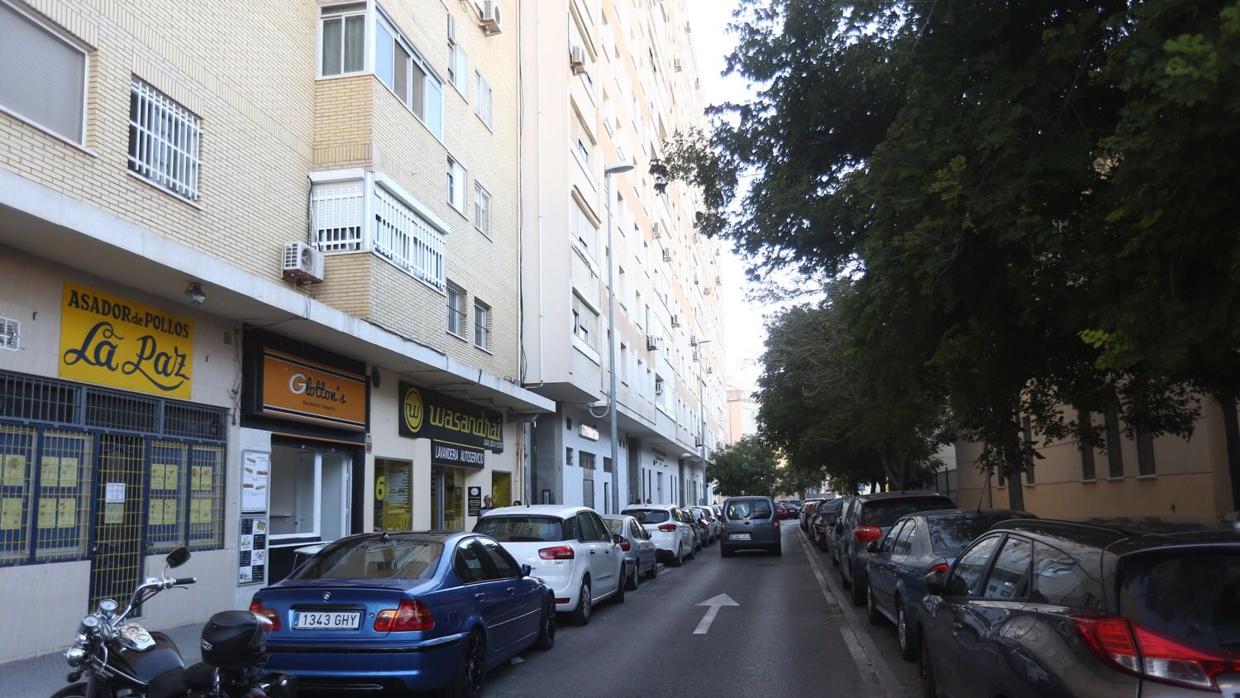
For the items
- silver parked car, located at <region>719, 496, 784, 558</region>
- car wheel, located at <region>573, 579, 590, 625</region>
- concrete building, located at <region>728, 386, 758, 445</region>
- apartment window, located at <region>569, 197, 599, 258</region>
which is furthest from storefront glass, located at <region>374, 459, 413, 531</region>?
concrete building, located at <region>728, 386, 758, 445</region>

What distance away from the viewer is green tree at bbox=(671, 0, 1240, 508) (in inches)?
246

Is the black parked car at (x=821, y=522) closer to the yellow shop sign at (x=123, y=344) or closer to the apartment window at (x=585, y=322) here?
the apartment window at (x=585, y=322)

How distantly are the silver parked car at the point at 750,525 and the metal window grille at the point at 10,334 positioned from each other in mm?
20369

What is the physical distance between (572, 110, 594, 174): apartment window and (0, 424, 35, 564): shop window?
1921 centimetres

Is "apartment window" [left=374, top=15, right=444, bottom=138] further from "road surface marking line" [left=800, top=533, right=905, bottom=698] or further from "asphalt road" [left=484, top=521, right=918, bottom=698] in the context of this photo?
"road surface marking line" [left=800, top=533, right=905, bottom=698]

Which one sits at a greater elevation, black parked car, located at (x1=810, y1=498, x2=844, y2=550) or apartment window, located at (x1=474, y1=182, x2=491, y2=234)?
apartment window, located at (x1=474, y1=182, x2=491, y2=234)

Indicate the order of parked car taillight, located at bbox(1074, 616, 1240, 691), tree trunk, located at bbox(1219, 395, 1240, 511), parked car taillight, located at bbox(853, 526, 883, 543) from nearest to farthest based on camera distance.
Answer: parked car taillight, located at bbox(1074, 616, 1240, 691) → tree trunk, located at bbox(1219, 395, 1240, 511) → parked car taillight, located at bbox(853, 526, 883, 543)

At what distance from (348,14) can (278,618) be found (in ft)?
37.9

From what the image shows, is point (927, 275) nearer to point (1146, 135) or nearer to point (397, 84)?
point (1146, 135)

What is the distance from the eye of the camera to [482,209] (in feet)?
70.9

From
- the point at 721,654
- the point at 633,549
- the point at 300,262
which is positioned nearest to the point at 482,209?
the point at 300,262

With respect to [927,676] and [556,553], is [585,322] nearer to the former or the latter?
[556,553]

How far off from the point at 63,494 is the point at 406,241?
7.85 m

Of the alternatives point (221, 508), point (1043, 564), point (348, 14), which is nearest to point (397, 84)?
point (348, 14)
